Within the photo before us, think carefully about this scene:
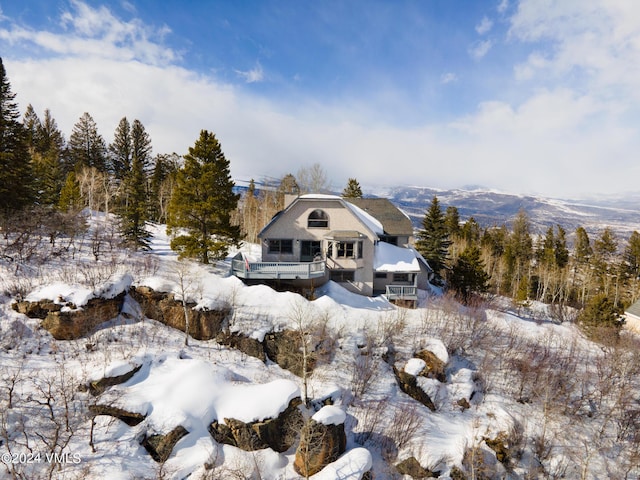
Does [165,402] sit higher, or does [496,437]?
[165,402]

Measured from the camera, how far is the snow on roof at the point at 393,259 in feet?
92.0

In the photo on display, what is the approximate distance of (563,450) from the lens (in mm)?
17266

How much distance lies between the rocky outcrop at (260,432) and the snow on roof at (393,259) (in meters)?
15.9

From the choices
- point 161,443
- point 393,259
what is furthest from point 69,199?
point 393,259

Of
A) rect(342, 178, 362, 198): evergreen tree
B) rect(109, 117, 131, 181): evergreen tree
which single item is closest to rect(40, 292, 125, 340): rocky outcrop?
rect(342, 178, 362, 198): evergreen tree

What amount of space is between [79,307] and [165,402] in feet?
28.5

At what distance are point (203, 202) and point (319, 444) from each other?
18.5m

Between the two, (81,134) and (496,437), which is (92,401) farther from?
(81,134)

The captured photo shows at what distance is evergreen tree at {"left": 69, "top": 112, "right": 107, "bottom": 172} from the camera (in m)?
58.8

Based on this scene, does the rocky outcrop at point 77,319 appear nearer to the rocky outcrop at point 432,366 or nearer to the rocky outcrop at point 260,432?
the rocky outcrop at point 260,432

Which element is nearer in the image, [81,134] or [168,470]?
[168,470]

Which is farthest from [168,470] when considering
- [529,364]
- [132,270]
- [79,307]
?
[529,364]

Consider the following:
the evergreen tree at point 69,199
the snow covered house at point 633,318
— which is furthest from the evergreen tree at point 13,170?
the snow covered house at point 633,318

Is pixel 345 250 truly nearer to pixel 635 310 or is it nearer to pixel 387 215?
pixel 387 215
